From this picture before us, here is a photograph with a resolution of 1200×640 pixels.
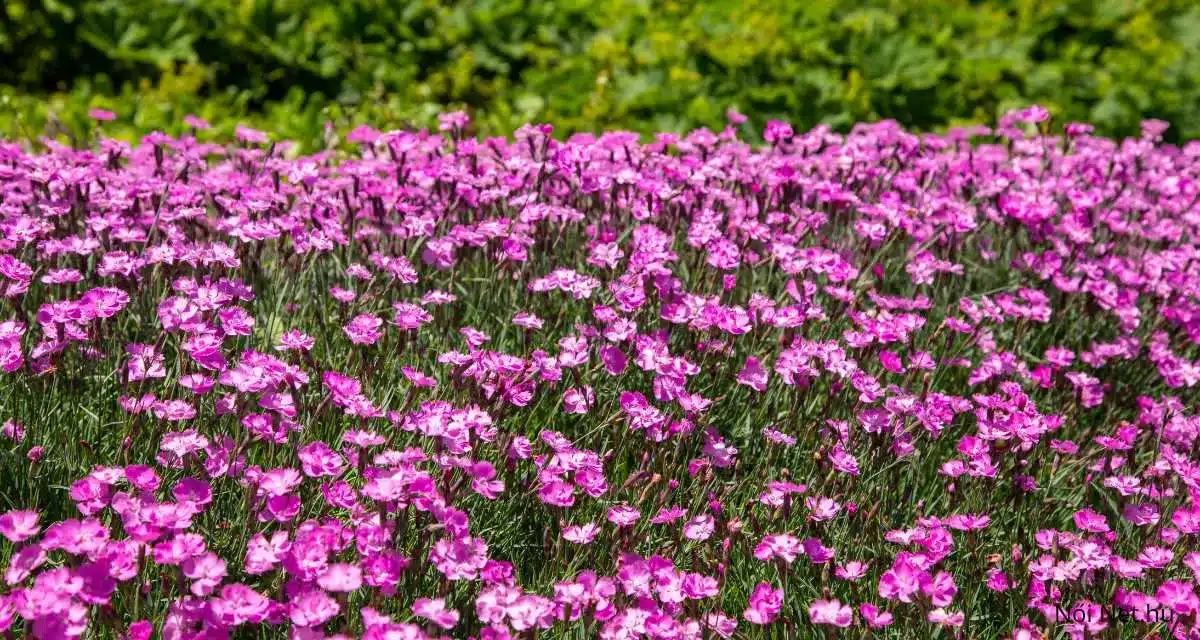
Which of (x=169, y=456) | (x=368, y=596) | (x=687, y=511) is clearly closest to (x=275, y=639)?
(x=368, y=596)

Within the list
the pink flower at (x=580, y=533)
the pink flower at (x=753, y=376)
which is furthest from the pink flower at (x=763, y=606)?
the pink flower at (x=753, y=376)

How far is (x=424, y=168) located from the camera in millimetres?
4066

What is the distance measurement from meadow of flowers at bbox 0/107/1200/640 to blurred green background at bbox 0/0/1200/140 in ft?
5.94

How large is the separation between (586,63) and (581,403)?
4.11 metres

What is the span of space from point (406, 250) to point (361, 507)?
148 centimetres

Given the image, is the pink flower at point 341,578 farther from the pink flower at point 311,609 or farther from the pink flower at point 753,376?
the pink flower at point 753,376

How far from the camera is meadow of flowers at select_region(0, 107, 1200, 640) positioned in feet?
8.05

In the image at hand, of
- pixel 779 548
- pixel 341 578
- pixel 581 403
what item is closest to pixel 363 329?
pixel 581 403

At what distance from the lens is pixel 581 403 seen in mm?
2979

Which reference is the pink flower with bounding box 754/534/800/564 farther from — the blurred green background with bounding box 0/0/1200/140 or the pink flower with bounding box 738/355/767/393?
the blurred green background with bounding box 0/0/1200/140

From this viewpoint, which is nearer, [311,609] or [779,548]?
[311,609]

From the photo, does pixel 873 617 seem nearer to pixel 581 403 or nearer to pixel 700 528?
pixel 700 528

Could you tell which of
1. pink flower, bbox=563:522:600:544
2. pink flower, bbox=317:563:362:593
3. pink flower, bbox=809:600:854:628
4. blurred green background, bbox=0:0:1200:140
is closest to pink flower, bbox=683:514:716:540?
pink flower, bbox=563:522:600:544

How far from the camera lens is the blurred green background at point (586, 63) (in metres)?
6.31
